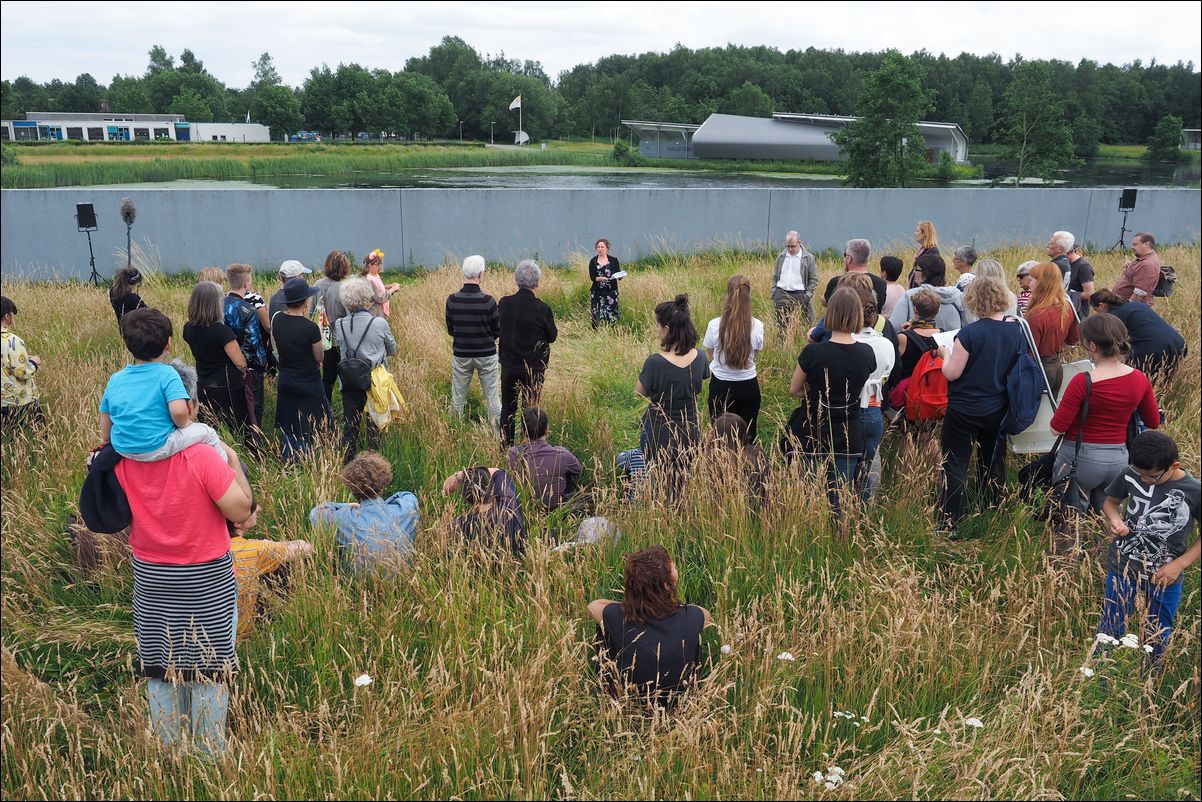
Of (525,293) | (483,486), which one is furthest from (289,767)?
(525,293)

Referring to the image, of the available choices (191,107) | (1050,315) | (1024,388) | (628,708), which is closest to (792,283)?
(1050,315)

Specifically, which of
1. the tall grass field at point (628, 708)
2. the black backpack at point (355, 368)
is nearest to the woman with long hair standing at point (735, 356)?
the tall grass field at point (628, 708)

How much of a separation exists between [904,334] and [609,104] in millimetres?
94381

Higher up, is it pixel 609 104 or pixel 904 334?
pixel 609 104

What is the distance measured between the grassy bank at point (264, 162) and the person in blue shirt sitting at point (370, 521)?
4110cm

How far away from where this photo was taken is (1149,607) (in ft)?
12.0

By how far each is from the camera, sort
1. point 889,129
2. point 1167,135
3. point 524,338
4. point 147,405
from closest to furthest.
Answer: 1. point 147,405
2. point 524,338
3. point 889,129
4. point 1167,135

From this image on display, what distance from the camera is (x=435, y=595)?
3.75 m

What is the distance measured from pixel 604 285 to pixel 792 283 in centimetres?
231

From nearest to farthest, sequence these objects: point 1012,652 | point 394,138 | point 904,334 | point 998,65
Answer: point 1012,652, point 904,334, point 998,65, point 394,138

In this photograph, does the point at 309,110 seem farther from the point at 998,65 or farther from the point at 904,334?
the point at 904,334

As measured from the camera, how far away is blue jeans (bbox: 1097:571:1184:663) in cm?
357

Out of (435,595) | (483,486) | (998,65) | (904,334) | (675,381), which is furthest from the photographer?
(998,65)

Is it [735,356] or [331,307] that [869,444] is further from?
[331,307]
